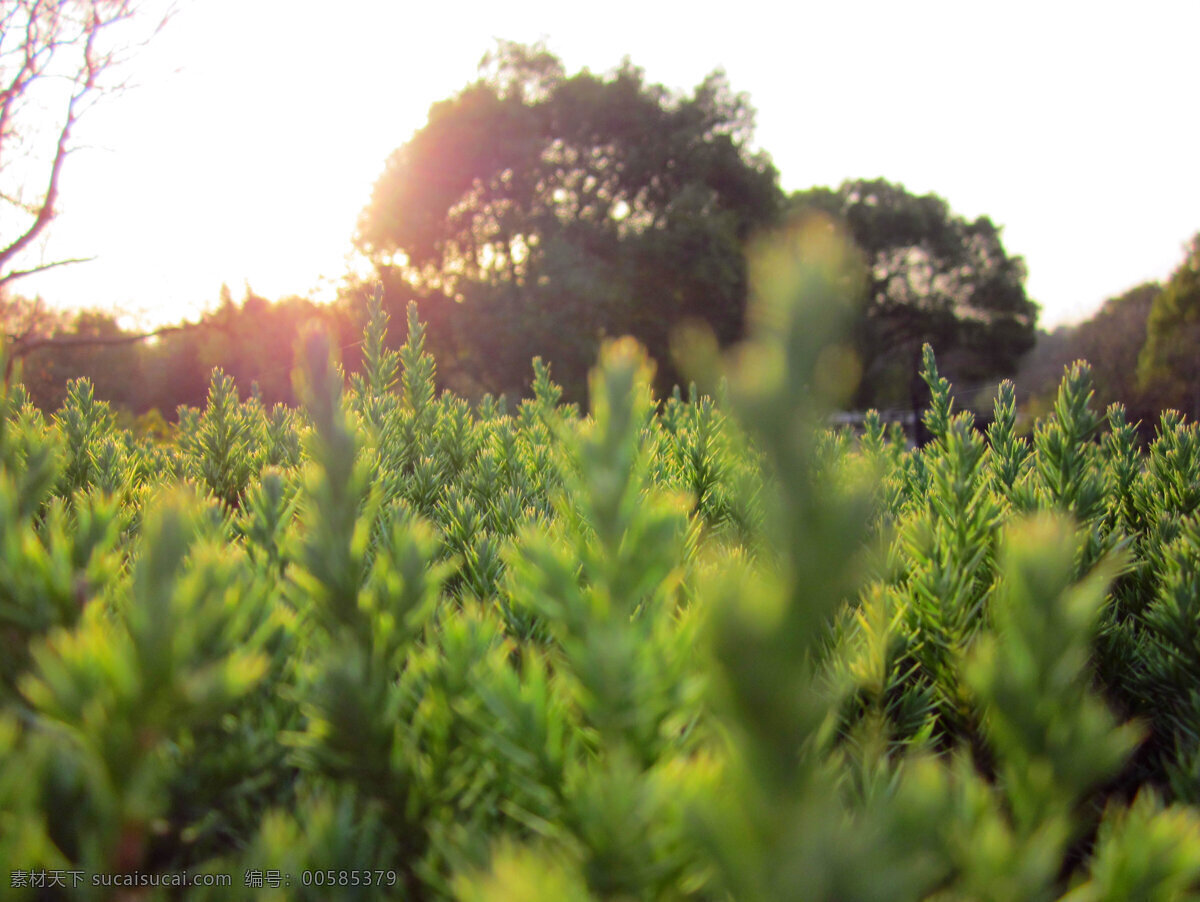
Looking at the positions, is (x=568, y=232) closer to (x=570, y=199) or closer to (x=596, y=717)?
(x=570, y=199)

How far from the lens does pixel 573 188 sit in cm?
2778

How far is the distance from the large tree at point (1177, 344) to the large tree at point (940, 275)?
1495cm

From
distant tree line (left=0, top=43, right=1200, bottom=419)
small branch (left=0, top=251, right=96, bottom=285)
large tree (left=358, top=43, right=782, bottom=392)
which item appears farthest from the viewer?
large tree (left=358, top=43, right=782, bottom=392)

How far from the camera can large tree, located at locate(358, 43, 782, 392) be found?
2628cm

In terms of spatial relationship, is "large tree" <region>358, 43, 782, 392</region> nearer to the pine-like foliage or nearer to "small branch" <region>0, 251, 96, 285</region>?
"small branch" <region>0, 251, 96, 285</region>

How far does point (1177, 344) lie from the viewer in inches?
865

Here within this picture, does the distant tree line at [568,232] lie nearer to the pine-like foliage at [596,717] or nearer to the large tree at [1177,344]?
the large tree at [1177,344]

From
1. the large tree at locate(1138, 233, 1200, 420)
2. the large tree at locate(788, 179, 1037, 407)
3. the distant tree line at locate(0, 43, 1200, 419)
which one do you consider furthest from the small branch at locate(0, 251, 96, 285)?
the large tree at locate(788, 179, 1037, 407)

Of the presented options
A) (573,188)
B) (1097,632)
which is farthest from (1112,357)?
(1097,632)

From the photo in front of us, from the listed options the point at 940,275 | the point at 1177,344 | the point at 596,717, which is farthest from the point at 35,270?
the point at 940,275

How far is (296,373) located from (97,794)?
1.17ft

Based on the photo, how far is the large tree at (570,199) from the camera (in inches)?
1035

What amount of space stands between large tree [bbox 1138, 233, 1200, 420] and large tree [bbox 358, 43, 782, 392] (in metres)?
13.9

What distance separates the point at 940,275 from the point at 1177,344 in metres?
18.5
